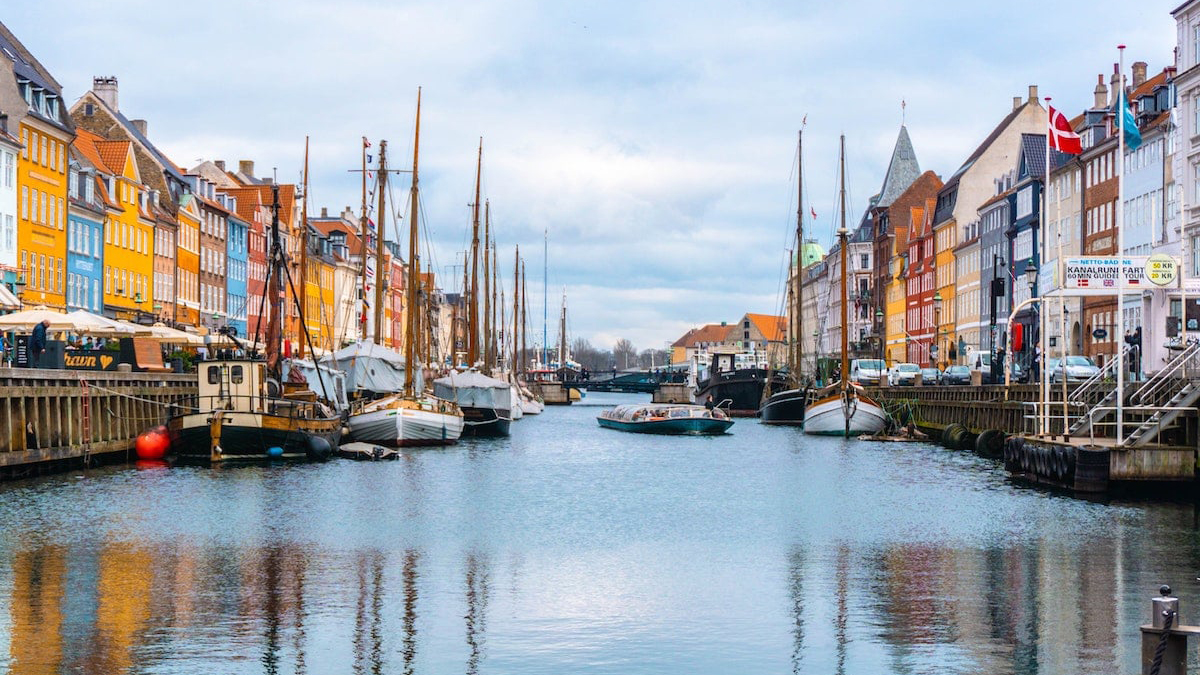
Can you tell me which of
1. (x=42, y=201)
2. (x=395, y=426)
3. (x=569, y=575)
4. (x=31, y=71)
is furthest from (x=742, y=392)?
(x=569, y=575)

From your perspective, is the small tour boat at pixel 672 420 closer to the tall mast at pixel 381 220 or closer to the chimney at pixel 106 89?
the tall mast at pixel 381 220

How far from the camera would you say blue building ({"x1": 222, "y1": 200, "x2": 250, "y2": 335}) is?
132 meters

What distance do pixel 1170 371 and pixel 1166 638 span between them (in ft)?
103

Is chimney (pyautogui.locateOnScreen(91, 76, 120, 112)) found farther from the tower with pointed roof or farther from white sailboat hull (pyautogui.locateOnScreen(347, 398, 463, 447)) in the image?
the tower with pointed roof

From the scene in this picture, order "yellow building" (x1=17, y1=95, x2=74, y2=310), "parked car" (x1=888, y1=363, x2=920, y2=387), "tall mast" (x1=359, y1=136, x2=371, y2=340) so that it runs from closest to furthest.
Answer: "tall mast" (x1=359, y1=136, x2=371, y2=340), "yellow building" (x1=17, y1=95, x2=74, y2=310), "parked car" (x1=888, y1=363, x2=920, y2=387)

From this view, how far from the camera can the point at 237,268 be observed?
135500 mm

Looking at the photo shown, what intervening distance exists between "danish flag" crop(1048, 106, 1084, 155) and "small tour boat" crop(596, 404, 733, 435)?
48.5 metres

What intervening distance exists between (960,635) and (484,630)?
599 cm

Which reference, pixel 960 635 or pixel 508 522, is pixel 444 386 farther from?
pixel 960 635

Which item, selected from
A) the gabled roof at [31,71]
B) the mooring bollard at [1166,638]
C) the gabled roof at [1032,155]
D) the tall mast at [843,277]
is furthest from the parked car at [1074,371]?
the mooring bollard at [1166,638]

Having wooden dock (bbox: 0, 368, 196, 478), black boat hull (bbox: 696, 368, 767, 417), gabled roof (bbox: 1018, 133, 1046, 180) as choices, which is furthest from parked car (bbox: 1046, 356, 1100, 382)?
black boat hull (bbox: 696, 368, 767, 417)

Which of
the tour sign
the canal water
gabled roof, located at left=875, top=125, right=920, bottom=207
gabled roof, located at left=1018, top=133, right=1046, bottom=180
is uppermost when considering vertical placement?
gabled roof, located at left=875, top=125, right=920, bottom=207

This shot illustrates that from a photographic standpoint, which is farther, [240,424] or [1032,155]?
[1032,155]

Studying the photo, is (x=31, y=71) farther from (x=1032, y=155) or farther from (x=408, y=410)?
(x=1032, y=155)
